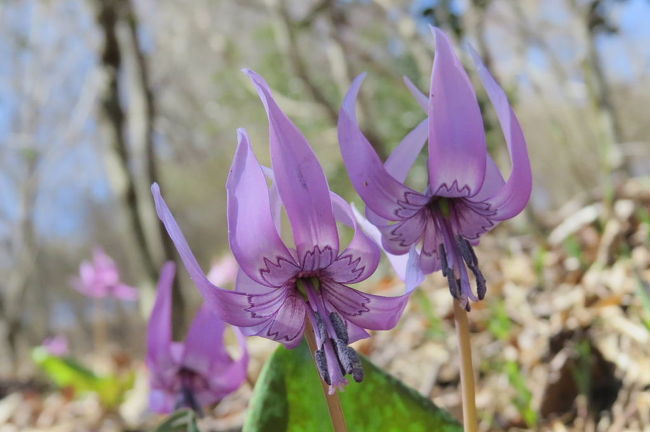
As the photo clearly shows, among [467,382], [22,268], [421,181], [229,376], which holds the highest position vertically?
[22,268]

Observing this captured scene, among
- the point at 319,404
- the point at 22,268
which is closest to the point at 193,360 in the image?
the point at 319,404

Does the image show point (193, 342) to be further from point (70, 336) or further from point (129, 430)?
point (70, 336)

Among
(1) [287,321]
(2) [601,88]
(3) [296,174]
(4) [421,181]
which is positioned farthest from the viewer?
(4) [421,181]

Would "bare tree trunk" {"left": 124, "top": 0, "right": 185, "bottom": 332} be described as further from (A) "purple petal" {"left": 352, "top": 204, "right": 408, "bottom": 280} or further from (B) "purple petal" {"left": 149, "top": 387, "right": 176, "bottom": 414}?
(A) "purple petal" {"left": 352, "top": 204, "right": 408, "bottom": 280}

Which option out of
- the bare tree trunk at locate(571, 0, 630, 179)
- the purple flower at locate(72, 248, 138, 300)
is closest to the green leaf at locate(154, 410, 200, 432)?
the bare tree trunk at locate(571, 0, 630, 179)

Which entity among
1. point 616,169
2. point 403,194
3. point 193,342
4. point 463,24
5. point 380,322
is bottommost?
point 380,322

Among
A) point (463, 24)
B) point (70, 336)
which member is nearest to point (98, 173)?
point (70, 336)

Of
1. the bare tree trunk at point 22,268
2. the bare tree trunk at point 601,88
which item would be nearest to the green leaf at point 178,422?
the bare tree trunk at point 601,88

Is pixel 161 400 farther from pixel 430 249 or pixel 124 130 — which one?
pixel 124 130
